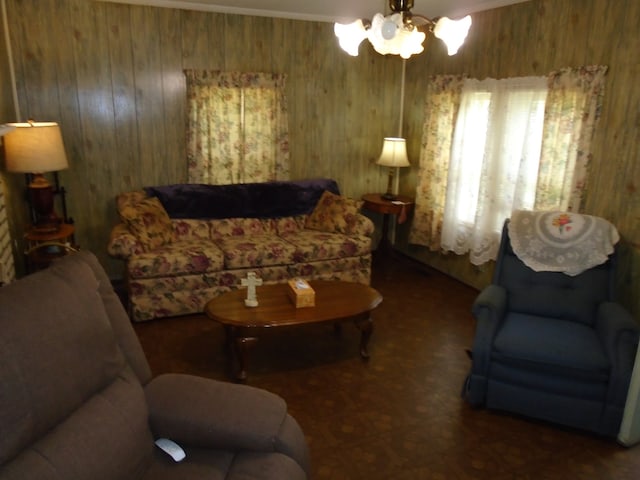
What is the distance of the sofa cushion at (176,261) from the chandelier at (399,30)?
2.09 meters

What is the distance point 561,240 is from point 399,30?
175cm

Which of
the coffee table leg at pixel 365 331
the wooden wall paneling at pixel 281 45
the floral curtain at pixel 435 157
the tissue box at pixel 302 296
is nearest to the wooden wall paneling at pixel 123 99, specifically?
the wooden wall paneling at pixel 281 45

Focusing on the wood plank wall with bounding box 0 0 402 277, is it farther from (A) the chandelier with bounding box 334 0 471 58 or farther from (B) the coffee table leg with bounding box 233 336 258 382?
(A) the chandelier with bounding box 334 0 471 58

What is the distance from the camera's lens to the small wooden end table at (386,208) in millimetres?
5047

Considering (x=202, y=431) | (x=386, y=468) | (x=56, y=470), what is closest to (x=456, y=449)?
(x=386, y=468)

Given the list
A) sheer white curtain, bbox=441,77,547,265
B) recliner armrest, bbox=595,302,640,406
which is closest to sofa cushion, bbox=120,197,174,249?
sheer white curtain, bbox=441,77,547,265

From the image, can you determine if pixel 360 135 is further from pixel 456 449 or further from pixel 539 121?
pixel 456 449

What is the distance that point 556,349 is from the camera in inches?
102

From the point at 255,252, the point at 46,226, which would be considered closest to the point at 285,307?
the point at 255,252

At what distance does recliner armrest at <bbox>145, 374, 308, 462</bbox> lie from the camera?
1.66 m

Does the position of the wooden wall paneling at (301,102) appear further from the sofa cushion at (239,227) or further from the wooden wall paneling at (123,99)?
the wooden wall paneling at (123,99)

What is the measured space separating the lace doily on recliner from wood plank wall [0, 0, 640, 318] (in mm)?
335

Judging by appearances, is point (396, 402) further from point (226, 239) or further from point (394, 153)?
point (394, 153)

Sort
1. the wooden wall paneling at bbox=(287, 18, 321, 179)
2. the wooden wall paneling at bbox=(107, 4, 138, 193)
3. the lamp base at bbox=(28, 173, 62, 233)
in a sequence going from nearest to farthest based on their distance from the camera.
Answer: the lamp base at bbox=(28, 173, 62, 233)
the wooden wall paneling at bbox=(107, 4, 138, 193)
the wooden wall paneling at bbox=(287, 18, 321, 179)
